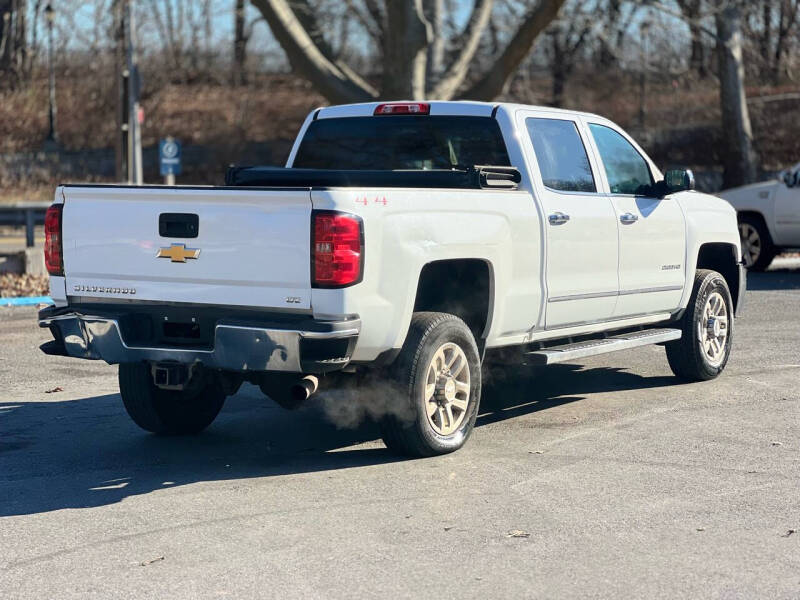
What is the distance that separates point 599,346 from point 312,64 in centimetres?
1530

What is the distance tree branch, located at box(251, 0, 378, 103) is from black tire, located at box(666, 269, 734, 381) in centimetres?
1346

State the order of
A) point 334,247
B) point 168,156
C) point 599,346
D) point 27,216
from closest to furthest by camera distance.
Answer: point 334,247 → point 599,346 → point 27,216 → point 168,156

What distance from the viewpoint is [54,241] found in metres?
7.02

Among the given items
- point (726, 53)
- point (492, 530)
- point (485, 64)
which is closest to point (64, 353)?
point (492, 530)

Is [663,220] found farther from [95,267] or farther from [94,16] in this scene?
[94,16]

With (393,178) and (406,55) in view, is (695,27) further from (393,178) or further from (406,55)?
(393,178)

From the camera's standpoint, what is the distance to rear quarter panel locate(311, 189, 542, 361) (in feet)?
20.5

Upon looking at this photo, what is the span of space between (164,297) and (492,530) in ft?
7.22

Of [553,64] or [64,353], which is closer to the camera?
[64,353]

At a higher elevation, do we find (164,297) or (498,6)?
(498,6)

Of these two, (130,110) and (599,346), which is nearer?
(599,346)

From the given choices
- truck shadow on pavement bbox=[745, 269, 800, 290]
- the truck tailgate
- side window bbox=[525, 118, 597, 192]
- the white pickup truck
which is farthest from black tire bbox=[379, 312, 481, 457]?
truck shadow on pavement bbox=[745, 269, 800, 290]

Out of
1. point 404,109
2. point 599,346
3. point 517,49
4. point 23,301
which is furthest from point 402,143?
point 517,49

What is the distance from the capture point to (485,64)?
42.5 meters
